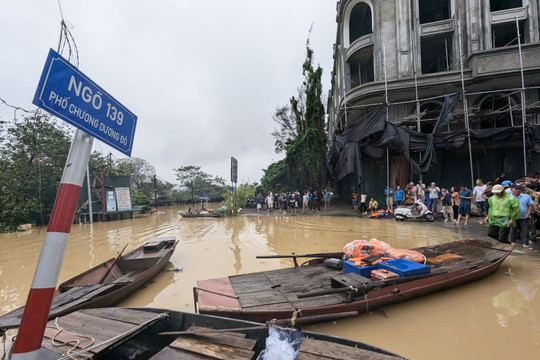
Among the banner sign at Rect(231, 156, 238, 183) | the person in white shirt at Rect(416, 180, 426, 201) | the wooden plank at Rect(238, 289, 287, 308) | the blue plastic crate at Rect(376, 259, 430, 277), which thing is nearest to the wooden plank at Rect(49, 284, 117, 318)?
the wooden plank at Rect(238, 289, 287, 308)

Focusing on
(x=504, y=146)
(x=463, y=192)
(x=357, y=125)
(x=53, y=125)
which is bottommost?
(x=463, y=192)

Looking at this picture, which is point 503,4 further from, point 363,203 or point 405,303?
point 405,303

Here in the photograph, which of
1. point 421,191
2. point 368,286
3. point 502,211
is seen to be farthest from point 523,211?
point 421,191

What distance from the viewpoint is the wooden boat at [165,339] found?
7.67ft

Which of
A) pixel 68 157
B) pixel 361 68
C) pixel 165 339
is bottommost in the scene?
pixel 165 339

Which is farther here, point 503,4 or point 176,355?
point 503,4

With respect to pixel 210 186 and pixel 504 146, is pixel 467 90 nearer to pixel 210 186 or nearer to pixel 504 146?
pixel 504 146

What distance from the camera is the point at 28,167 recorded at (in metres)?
19.5

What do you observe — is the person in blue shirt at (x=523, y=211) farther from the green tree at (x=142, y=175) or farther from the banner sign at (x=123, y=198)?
the green tree at (x=142, y=175)

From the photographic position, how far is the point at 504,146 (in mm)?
15273

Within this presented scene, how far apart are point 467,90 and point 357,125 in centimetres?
755

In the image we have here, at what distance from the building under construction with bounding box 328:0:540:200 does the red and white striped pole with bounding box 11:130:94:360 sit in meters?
15.8

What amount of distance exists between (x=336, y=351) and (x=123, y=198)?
26.5 m

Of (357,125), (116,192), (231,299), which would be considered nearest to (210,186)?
(116,192)
